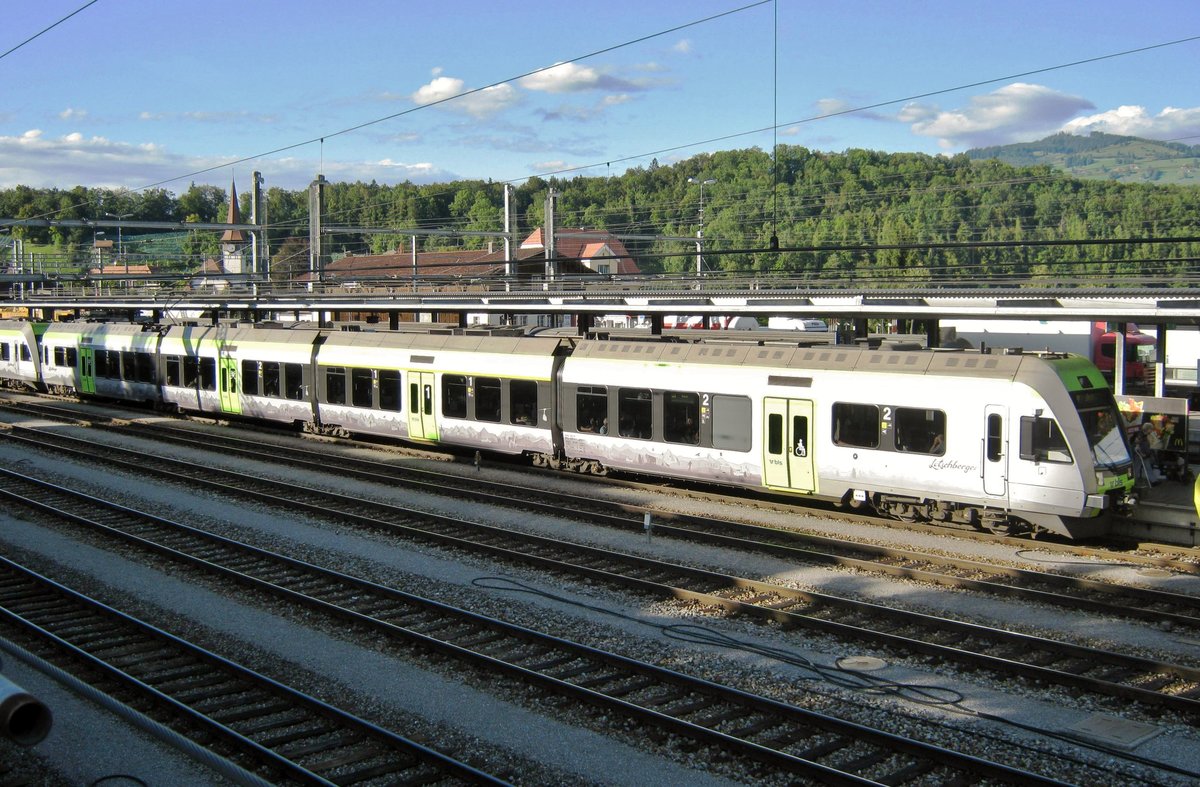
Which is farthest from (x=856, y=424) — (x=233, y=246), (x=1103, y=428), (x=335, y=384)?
(x=233, y=246)

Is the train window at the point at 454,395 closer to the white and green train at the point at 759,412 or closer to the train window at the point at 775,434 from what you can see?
the white and green train at the point at 759,412

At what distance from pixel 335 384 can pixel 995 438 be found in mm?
17335

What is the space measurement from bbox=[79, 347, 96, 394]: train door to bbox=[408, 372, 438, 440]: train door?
20.2 meters

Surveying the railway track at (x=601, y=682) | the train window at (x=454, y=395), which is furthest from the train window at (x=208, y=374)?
the railway track at (x=601, y=682)

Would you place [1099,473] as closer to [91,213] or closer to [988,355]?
[988,355]

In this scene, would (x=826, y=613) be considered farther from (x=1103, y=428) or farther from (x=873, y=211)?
(x=873, y=211)

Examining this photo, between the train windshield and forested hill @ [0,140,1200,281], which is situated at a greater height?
forested hill @ [0,140,1200,281]

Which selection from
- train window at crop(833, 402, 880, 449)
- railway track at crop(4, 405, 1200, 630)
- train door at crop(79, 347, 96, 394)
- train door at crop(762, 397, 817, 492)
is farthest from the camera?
train door at crop(79, 347, 96, 394)

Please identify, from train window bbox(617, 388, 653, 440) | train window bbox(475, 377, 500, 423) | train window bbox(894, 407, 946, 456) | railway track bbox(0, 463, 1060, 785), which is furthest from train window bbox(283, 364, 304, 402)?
train window bbox(894, 407, 946, 456)

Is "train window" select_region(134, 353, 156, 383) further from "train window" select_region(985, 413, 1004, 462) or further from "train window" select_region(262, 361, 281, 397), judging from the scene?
"train window" select_region(985, 413, 1004, 462)

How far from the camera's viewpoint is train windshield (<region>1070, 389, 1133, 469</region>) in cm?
1426

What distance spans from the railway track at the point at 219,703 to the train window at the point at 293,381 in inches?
577

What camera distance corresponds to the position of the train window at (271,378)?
2833 cm

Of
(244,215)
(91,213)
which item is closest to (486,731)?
(91,213)
